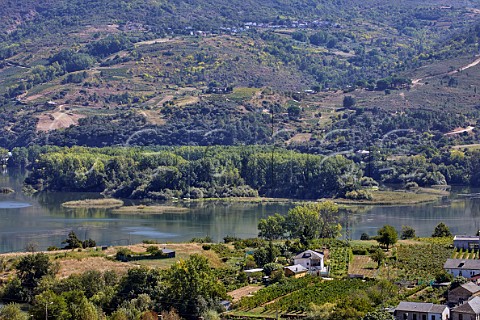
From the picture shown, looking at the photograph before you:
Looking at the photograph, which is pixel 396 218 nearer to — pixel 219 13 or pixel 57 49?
pixel 57 49

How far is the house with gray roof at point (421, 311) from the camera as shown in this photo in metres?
35.9

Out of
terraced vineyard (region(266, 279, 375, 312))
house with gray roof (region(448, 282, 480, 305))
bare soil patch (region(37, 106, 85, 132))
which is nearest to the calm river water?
terraced vineyard (region(266, 279, 375, 312))

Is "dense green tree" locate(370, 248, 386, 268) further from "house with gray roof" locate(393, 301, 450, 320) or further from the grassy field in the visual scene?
the grassy field

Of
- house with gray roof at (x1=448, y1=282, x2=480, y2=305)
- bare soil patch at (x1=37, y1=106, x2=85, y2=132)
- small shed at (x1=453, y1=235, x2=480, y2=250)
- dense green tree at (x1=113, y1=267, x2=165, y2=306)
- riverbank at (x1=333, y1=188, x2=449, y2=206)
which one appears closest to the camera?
house with gray roof at (x1=448, y1=282, x2=480, y2=305)

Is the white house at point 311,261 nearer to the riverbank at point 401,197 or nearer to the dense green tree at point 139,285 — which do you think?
the dense green tree at point 139,285

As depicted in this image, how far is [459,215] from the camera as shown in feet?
232

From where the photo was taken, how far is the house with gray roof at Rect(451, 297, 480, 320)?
3550cm

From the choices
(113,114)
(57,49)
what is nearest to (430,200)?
(113,114)

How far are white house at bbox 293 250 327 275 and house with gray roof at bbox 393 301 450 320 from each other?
840 cm

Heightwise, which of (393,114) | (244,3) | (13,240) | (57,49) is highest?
(244,3)

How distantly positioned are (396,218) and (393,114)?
43.4 m

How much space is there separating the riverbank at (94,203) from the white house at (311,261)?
3584 cm

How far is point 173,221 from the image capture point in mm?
69625

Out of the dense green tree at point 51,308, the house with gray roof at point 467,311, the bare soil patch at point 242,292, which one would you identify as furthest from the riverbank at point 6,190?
the house with gray roof at point 467,311
